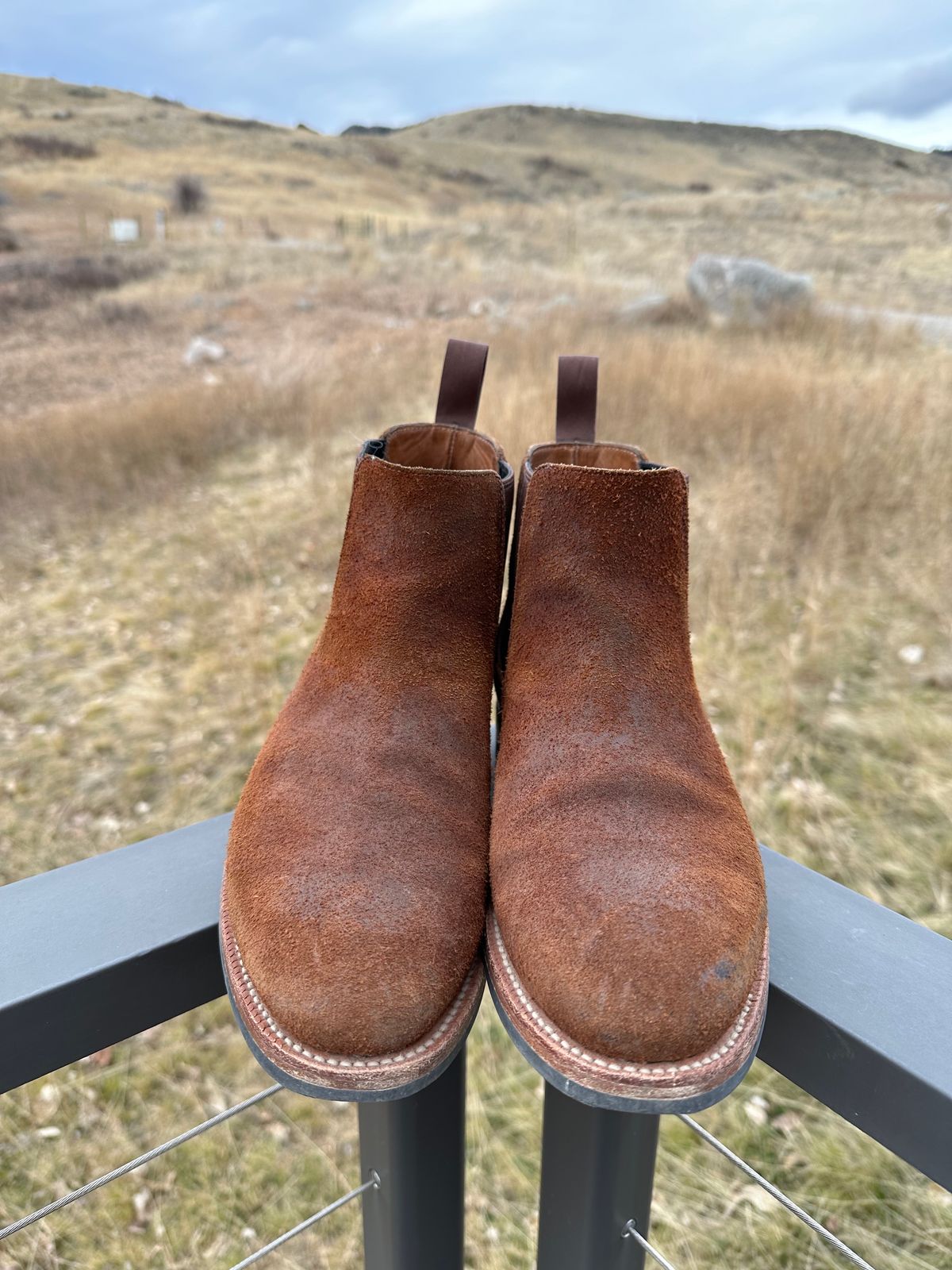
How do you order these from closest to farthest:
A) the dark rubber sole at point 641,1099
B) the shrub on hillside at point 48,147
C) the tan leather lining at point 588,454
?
the dark rubber sole at point 641,1099
the tan leather lining at point 588,454
the shrub on hillside at point 48,147

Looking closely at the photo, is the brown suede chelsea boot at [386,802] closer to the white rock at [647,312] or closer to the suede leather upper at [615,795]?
the suede leather upper at [615,795]

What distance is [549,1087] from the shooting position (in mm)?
667

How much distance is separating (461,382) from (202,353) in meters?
7.41

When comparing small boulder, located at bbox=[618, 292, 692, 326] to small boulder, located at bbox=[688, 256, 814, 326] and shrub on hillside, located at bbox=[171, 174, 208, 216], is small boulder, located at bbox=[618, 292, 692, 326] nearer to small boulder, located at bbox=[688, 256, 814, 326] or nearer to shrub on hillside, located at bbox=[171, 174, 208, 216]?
small boulder, located at bbox=[688, 256, 814, 326]

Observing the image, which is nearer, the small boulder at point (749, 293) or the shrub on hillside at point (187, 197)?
the small boulder at point (749, 293)

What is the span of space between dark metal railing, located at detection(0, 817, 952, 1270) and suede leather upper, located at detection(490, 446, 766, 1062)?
56 mm

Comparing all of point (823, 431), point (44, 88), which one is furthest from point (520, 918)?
point (44, 88)

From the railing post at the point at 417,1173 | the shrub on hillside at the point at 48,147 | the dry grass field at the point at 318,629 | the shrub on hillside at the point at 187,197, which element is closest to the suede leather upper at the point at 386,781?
the railing post at the point at 417,1173

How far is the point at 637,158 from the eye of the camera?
41.7 meters

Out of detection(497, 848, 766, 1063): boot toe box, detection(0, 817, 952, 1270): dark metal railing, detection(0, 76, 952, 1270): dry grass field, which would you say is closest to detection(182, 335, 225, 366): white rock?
detection(0, 76, 952, 1270): dry grass field

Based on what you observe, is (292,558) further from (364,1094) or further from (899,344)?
(899,344)

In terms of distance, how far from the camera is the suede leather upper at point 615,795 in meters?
0.49

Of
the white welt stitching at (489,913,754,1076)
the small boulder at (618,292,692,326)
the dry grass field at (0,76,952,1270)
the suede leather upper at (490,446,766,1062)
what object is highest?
the small boulder at (618,292,692,326)

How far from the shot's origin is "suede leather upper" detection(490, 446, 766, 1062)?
485 mm
